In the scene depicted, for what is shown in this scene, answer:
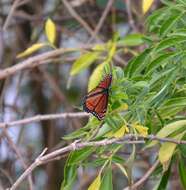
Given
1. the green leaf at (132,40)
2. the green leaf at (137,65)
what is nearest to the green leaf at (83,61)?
the green leaf at (132,40)

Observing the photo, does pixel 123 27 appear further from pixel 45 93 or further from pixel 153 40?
pixel 153 40

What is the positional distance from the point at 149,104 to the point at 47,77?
1574 millimetres

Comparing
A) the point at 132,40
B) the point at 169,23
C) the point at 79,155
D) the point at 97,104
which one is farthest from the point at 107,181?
the point at 132,40

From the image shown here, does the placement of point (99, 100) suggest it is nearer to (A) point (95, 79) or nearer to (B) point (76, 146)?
(B) point (76, 146)

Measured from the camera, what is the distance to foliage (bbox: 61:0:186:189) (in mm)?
1170

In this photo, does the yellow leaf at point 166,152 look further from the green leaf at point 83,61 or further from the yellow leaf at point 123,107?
the green leaf at point 83,61

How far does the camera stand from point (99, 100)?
1.13m

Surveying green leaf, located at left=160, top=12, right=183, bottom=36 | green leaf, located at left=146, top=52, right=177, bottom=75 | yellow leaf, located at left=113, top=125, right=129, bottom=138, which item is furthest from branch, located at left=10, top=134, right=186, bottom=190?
green leaf, located at left=160, top=12, right=183, bottom=36

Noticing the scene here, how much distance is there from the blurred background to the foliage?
117cm

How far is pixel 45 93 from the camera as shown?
10.2 ft

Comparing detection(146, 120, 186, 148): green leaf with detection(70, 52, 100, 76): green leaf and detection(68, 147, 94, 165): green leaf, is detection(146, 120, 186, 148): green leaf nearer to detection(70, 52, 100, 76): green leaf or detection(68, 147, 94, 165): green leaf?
detection(68, 147, 94, 165): green leaf

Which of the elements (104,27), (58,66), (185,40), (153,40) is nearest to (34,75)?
(58,66)

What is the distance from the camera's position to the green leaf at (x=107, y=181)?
1.22m

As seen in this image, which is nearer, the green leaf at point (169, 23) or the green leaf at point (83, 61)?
the green leaf at point (169, 23)
